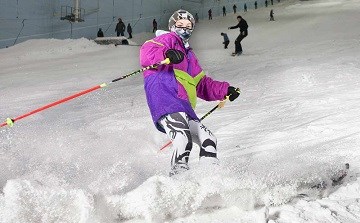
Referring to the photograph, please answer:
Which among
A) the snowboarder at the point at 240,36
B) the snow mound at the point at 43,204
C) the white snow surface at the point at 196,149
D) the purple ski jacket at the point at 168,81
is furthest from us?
the snowboarder at the point at 240,36

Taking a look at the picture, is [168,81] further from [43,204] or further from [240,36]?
[240,36]

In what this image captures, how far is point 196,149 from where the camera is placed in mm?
5289

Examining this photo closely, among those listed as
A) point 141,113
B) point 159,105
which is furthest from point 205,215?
point 141,113

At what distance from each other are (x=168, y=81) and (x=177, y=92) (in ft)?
0.36

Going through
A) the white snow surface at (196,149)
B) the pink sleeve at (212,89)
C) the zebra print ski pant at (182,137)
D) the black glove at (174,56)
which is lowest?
the white snow surface at (196,149)

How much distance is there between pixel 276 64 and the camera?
40.3ft

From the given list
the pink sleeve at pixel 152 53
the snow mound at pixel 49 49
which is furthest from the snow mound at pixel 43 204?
the snow mound at pixel 49 49

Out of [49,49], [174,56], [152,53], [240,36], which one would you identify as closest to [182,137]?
[174,56]

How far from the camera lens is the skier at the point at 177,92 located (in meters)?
3.46

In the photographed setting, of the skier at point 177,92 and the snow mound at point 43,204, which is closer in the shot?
the snow mound at point 43,204

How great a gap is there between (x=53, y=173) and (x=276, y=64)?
9065mm

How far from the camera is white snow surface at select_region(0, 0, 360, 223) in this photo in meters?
2.68

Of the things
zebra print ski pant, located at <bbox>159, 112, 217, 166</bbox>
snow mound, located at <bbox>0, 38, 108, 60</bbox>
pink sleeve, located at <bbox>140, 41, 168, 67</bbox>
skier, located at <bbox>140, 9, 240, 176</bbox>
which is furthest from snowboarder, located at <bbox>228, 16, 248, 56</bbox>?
zebra print ski pant, located at <bbox>159, 112, 217, 166</bbox>

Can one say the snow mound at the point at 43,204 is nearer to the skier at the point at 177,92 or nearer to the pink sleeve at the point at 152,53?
the skier at the point at 177,92
